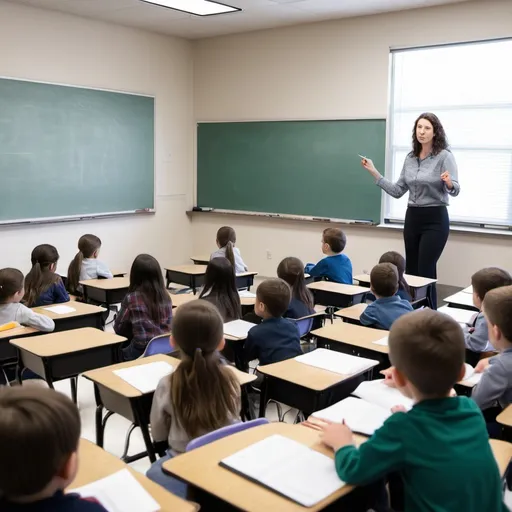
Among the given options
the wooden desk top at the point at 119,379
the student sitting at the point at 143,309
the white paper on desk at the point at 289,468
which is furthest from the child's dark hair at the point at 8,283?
the white paper on desk at the point at 289,468

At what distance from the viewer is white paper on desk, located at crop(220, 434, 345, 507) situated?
1474 mm

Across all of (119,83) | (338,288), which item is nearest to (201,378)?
(338,288)

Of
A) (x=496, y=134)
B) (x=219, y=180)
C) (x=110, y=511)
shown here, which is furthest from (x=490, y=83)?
(x=110, y=511)

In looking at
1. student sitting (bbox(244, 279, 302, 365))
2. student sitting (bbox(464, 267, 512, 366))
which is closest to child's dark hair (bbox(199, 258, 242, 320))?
student sitting (bbox(244, 279, 302, 365))

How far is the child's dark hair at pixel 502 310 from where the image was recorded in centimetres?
231

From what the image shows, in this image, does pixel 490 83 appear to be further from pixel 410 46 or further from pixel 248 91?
pixel 248 91

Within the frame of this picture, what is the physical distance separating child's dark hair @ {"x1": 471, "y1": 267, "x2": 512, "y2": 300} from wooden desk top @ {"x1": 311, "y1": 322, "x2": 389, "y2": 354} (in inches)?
23.1

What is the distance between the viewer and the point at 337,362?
263cm

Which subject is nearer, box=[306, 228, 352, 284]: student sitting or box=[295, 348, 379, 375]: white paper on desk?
box=[295, 348, 379, 375]: white paper on desk

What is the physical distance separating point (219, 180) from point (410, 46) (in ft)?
9.95

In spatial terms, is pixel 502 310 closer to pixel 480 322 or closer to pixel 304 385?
pixel 480 322

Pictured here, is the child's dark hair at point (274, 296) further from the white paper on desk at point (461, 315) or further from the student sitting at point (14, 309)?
the student sitting at point (14, 309)

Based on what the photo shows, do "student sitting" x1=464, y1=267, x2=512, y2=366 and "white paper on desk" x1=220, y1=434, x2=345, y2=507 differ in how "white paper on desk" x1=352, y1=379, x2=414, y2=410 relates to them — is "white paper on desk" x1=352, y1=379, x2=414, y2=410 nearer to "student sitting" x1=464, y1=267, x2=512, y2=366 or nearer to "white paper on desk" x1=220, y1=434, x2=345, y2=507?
"white paper on desk" x1=220, y1=434, x2=345, y2=507

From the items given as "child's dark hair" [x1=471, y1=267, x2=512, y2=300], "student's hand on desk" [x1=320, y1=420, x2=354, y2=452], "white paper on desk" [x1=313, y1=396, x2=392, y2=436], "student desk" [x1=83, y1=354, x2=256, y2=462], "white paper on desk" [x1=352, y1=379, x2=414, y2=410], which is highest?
"child's dark hair" [x1=471, y1=267, x2=512, y2=300]
